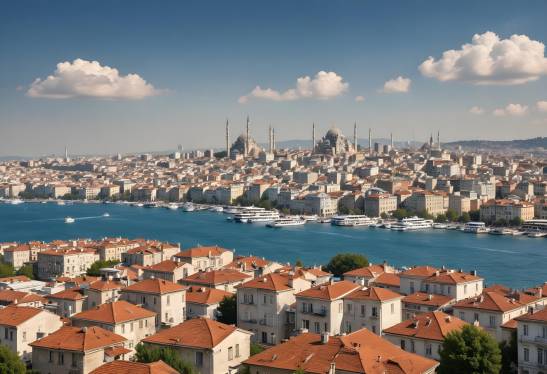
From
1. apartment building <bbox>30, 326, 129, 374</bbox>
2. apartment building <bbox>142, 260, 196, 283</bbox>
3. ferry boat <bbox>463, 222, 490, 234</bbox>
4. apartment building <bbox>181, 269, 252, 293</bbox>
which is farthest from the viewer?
ferry boat <bbox>463, 222, 490, 234</bbox>

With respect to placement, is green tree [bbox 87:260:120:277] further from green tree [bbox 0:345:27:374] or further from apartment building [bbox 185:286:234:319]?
green tree [bbox 0:345:27:374]

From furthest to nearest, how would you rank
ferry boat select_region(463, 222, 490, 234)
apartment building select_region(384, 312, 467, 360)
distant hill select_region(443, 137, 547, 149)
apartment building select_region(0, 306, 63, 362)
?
distant hill select_region(443, 137, 547, 149) → ferry boat select_region(463, 222, 490, 234) → apartment building select_region(0, 306, 63, 362) → apartment building select_region(384, 312, 467, 360)

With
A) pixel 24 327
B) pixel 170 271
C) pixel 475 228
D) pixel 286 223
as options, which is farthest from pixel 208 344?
pixel 286 223

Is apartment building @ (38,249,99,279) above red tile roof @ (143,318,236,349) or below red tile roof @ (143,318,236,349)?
below

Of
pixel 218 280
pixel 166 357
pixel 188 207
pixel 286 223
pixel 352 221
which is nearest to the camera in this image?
pixel 166 357

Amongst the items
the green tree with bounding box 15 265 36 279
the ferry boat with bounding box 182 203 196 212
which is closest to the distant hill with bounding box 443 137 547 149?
the ferry boat with bounding box 182 203 196 212

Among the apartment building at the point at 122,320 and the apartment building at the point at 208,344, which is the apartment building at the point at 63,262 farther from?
the apartment building at the point at 208,344

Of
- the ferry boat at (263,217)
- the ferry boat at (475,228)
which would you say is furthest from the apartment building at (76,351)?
the ferry boat at (263,217)

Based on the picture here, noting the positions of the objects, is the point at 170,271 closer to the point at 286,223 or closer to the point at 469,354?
the point at 469,354
